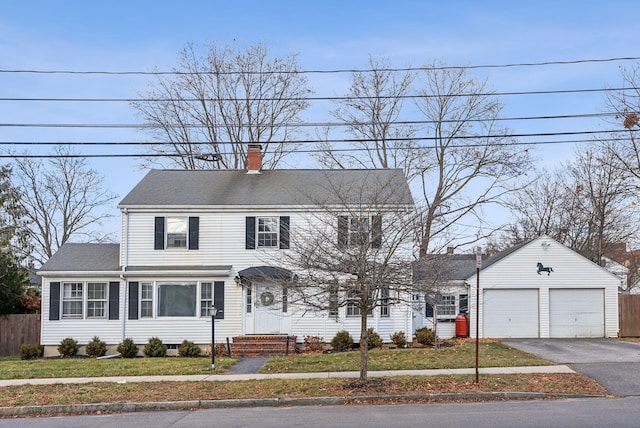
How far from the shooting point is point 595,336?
27.0m

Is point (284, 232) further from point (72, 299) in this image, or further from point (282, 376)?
point (282, 376)

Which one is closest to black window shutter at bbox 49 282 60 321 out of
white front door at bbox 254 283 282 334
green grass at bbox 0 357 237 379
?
green grass at bbox 0 357 237 379

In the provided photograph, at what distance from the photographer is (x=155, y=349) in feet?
79.8

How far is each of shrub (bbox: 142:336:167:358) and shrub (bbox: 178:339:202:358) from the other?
585 millimetres

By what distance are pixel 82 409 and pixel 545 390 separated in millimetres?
9063

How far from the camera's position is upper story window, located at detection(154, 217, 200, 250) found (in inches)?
1013

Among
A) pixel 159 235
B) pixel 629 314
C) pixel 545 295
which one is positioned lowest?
pixel 629 314

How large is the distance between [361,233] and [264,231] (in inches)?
460

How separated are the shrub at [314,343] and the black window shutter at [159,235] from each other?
20.9 ft

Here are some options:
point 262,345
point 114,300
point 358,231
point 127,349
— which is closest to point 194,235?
point 114,300

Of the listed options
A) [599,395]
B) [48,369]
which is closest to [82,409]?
[48,369]

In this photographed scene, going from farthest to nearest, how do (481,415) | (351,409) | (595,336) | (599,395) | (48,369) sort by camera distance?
(595,336) < (48,369) < (599,395) < (351,409) < (481,415)

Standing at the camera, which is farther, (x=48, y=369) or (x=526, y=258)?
(x=526, y=258)

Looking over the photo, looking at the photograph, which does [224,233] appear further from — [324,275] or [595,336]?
[595,336]
